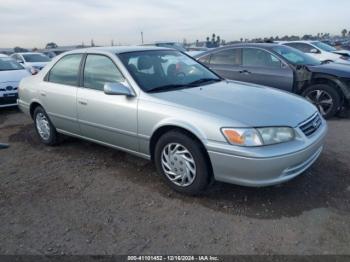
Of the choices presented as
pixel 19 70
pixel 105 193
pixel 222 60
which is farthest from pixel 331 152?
pixel 19 70

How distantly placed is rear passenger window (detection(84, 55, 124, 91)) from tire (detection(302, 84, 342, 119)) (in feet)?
14.1

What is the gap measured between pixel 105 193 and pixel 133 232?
90 centimetres

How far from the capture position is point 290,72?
22.7 feet

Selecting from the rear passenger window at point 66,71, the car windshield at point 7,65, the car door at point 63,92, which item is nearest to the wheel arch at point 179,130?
the car door at point 63,92

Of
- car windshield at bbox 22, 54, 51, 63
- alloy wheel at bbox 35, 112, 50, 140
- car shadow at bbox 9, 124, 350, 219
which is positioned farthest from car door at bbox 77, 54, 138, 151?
car windshield at bbox 22, 54, 51, 63

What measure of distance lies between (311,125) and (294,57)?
4.11m

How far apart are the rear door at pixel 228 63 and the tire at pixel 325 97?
156cm

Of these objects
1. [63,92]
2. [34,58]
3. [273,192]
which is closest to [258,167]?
[273,192]

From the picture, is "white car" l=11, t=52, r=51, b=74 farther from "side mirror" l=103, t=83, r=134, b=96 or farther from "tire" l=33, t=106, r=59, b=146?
"side mirror" l=103, t=83, r=134, b=96

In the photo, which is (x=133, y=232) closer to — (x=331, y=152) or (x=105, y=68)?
(x=105, y=68)

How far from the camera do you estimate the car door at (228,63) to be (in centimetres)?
759

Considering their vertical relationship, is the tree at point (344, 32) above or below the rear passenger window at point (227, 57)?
above

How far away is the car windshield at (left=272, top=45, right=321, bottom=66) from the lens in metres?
7.16

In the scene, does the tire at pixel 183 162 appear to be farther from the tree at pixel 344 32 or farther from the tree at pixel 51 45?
the tree at pixel 344 32
